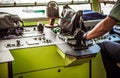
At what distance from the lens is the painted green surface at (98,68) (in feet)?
8.66

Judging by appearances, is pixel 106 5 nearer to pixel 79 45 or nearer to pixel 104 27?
pixel 79 45

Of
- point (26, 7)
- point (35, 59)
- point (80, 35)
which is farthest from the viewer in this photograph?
point (26, 7)

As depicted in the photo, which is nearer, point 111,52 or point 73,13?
point 111,52

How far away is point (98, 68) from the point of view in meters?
2.70

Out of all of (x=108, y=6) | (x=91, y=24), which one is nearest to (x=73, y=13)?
(x=91, y=24)

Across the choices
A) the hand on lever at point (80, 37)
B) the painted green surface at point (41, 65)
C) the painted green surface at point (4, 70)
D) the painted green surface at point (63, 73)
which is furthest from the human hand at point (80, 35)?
the painted green surface at point (4, 70)

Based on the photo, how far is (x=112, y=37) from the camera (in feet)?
9.28

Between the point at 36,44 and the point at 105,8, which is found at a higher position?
the point at 105,8

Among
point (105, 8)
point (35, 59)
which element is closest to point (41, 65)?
point (35, 59)

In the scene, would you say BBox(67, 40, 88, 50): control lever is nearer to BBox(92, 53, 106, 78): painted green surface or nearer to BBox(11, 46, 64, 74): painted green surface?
BBox(11, 46, 64, 74): painted green surface

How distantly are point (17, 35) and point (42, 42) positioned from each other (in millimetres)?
425

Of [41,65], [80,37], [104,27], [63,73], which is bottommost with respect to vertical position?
[63,73]

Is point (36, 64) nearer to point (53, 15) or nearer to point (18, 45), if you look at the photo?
Result: point (18, 45)

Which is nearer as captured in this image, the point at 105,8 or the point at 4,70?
the point at 4,70
